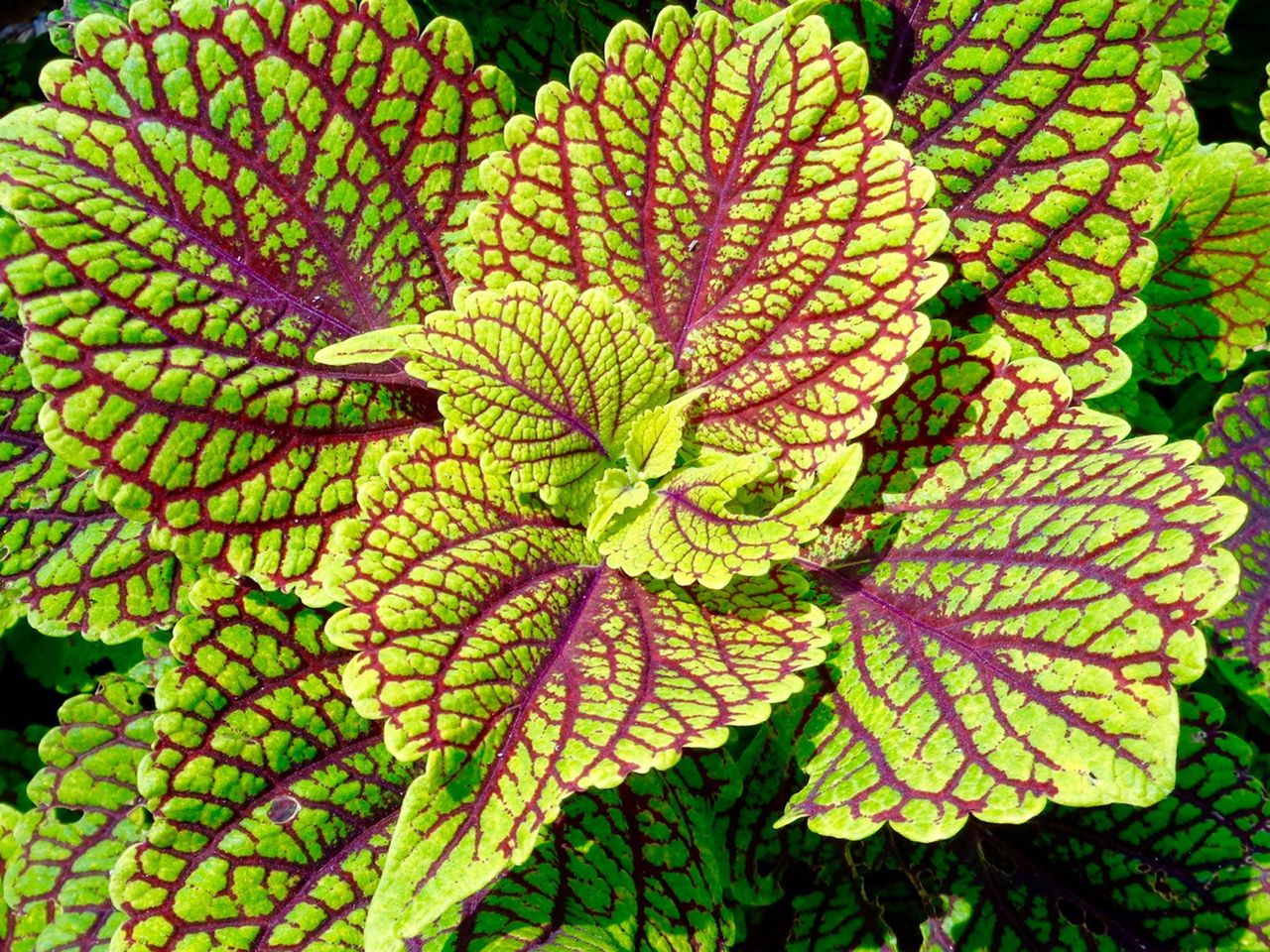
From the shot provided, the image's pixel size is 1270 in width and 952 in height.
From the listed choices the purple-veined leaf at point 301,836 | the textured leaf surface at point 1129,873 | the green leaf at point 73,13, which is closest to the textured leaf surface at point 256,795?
the purple-veined leaf at point 301,836

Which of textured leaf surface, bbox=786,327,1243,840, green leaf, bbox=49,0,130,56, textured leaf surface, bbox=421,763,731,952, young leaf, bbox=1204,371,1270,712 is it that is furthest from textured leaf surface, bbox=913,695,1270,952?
green leaf, bbox=49,0,130,56

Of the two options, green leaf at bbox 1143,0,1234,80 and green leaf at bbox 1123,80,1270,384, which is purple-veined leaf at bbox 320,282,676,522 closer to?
green leaf at bbox 1123,80,1270,384

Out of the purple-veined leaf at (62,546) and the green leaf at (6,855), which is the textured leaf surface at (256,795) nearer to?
the purple-veined leaf at (62,546)

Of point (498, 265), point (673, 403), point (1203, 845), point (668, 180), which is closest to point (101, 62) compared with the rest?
point (498, 265)

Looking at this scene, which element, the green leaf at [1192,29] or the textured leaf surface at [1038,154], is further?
the green leaf at [1192,29]

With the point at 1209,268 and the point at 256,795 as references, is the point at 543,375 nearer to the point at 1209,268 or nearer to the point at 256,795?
the point at 256,795

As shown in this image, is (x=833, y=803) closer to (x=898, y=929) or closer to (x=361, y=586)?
(x=361, y=586)

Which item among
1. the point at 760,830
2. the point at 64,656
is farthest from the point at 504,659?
the point at 64,656
